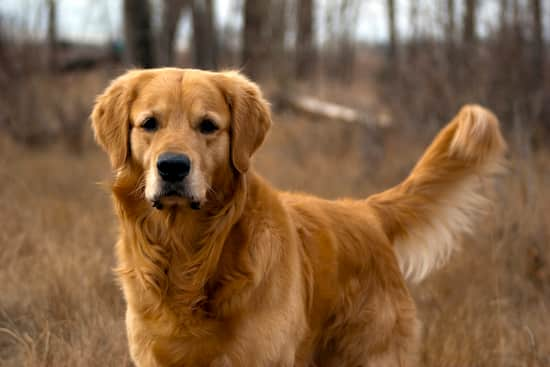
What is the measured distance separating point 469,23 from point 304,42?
1152 cm

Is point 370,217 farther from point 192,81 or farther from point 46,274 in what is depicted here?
point 46,274

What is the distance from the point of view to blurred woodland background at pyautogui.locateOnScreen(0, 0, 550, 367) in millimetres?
4203

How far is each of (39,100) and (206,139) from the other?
8.00m

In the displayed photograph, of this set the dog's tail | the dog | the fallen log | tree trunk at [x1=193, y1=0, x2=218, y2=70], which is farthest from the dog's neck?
tree trunk at [x1=193, y1=0, x2=218, y2=70]

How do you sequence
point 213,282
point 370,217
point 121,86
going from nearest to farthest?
1. point 213,282
2. point 121,86
3. point 370,217

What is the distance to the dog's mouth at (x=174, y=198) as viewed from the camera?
9.10 feet

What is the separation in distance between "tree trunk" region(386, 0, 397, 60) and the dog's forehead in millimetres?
11181

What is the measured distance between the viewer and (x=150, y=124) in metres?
2.96

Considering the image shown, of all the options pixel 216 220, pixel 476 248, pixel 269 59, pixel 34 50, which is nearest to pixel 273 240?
pixel 216 220

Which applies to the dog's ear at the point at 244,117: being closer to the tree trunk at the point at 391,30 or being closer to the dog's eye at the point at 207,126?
the dog's eye at the point at 207,126

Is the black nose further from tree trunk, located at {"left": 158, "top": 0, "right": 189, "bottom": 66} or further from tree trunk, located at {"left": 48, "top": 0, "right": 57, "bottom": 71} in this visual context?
tree trunk, located at {"left": 48, "top": 0, "right": 57, "bottom": 71}

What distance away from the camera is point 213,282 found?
295cm

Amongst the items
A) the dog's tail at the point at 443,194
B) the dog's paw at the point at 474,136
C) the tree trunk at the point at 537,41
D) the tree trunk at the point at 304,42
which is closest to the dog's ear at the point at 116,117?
the dog's tail at the point at 443,194

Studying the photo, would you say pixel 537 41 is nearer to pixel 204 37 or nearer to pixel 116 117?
pixel 116 117
